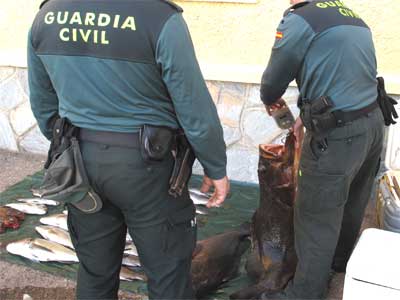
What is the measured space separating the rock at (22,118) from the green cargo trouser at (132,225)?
3556 millimetres

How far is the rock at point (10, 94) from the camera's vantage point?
18.2 feet

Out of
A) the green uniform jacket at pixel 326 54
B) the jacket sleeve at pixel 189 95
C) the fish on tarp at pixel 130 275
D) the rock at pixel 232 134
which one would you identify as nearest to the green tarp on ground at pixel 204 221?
the fish on tarp at pixel 130 275

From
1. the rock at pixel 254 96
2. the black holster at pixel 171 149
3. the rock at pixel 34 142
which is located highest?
the black holster at pixel 171 149

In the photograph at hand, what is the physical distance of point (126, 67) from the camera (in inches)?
76.7

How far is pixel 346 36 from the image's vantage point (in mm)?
2484

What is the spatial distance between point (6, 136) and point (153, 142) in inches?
173

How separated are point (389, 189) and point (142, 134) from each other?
237 centimetres

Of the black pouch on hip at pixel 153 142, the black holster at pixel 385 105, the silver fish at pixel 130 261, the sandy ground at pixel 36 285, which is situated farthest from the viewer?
the silver fish at pixel 130 261

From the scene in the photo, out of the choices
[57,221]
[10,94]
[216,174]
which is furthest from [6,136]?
[216,174]

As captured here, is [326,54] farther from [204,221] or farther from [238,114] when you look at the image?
[238,114]

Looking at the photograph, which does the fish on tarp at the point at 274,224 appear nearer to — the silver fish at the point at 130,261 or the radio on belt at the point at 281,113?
the radio on belt at the point at 281,113

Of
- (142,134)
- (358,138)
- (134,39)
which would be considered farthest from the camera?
(358,138)

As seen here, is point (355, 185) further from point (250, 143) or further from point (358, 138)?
point (250, 143)

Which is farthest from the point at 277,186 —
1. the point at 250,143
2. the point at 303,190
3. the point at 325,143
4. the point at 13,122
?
the point at 13,122
